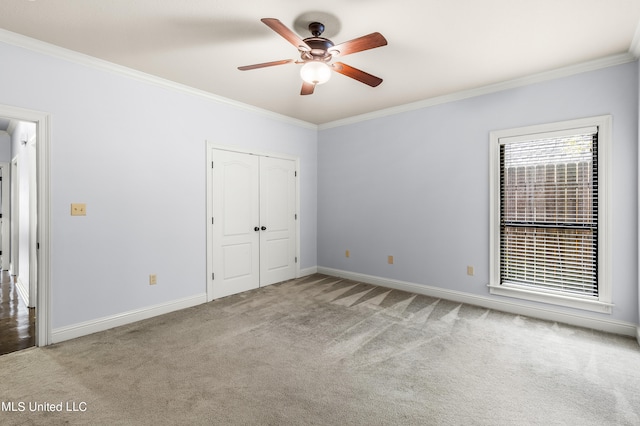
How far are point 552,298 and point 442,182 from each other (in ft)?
5.77

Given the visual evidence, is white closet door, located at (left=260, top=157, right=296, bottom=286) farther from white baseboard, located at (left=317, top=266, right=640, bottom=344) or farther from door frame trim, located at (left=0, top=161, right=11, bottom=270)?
door frame trim, located at (left=0, top=161, right=11, bottom=270)

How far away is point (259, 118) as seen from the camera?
15.4ft

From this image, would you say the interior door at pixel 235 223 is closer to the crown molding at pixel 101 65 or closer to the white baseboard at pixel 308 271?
the crown molding at pixel 101 65

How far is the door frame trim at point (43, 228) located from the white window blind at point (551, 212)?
4647 millimetres

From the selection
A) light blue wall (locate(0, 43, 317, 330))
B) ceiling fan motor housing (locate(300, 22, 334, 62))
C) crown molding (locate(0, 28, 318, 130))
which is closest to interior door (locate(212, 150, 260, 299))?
light blue wall (locate(0, 43, 317, 330))

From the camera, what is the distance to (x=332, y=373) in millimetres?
2389

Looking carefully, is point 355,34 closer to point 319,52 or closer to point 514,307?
point 319,52

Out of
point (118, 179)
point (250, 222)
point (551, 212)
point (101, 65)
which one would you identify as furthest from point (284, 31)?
point (551, 212)

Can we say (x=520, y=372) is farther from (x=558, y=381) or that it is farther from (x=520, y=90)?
(x=520, y=90)

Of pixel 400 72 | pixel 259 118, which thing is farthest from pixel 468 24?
pixel 259 118

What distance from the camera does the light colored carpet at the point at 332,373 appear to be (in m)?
1.93

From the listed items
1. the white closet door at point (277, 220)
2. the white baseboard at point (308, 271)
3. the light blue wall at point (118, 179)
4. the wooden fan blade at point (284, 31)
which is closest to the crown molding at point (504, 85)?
the white closet door at point (277, 220)

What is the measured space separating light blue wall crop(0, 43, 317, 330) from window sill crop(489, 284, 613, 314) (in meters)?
3.62

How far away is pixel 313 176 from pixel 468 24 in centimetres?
348
